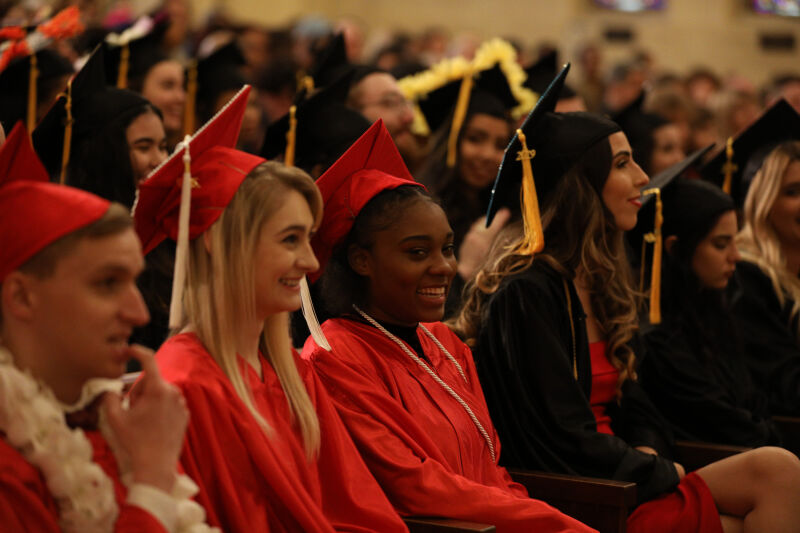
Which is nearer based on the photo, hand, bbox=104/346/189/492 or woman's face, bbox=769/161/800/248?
hand, bbox=104/346/189/492

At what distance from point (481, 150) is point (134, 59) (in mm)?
1872

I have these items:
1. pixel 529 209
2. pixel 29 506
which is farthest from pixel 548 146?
pixel 29 506

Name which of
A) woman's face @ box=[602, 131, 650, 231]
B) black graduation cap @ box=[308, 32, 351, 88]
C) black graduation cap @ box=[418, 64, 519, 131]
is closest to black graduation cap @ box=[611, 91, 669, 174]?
black graduation cap @ box=[418, 64, 519, 131]

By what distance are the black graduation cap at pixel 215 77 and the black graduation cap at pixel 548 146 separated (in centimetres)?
280

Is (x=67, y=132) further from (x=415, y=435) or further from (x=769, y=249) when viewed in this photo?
(x=769, y=249)

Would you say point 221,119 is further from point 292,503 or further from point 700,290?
point 700,290

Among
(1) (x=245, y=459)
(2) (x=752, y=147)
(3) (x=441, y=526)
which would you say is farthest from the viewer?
(2) (x=752, y=147)

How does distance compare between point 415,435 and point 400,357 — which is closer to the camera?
point 415,435

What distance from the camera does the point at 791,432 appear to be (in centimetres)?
450

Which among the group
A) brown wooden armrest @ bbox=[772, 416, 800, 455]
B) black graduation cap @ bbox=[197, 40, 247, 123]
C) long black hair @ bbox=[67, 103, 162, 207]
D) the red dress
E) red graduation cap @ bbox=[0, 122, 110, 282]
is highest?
black graduation cap @ bbox=[197, 40, 247, 123]

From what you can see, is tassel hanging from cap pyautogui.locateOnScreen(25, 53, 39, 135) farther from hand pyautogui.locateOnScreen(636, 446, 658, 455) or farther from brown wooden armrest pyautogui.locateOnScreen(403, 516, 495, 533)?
hand pyautogui.locateOnScreen(636, 446, 658, 455)

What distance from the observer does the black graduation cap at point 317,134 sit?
4.71 metres

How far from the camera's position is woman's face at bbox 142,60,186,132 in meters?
5.50

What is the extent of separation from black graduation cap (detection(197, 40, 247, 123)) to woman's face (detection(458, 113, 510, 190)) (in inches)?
55.9
